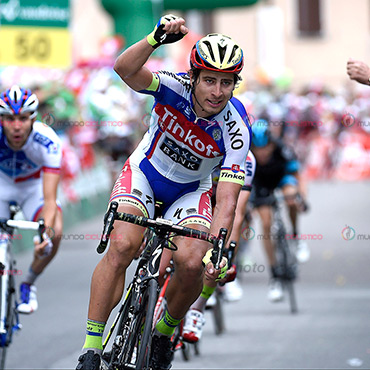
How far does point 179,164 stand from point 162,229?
0.71 meters

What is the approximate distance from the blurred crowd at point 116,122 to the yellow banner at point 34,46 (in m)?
0.32

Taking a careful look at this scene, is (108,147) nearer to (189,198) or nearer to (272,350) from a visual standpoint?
(272,350)

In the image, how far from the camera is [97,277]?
235 inches

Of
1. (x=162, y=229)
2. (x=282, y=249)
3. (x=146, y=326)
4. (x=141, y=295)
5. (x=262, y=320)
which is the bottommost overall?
(x=262, y=320)

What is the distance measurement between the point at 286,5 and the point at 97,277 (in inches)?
1725

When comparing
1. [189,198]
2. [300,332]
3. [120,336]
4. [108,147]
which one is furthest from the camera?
[108,147]

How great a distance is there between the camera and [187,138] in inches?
246

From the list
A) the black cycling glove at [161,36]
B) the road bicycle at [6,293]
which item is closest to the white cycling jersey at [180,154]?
the black cycling glove at [161,36]

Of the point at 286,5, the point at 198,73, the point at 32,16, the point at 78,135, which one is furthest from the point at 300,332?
the point at 286,5

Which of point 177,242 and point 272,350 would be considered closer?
point 177,242

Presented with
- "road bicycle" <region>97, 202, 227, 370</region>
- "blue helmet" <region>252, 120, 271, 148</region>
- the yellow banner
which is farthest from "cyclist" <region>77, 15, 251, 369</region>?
the yellow banner

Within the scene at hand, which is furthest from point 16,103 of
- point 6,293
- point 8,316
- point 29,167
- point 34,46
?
point 34,46

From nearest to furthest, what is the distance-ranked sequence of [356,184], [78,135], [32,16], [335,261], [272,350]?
[272,350]
[335,261]
[32,16]
[78,135]
[356,184]

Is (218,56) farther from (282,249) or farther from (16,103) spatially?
(282,249)
